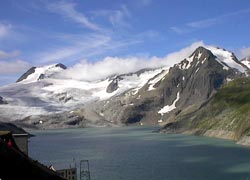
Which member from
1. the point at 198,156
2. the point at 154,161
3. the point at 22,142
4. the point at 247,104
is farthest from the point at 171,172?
the point at 247,104

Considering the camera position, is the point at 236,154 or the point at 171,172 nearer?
the point at 171,172

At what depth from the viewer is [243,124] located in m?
161

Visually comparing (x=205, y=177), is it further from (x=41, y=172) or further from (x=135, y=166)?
(x=41, y=172)

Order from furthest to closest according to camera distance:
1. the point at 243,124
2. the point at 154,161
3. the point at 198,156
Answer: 1. the point at 243,124
2. the point at 198,156
3. the point at 154,161

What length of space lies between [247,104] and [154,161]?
94.6 meters

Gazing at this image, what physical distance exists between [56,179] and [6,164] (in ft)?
2.73

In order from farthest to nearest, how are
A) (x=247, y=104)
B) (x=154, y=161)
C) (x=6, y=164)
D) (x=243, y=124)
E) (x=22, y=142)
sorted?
(x=247, y=104) < (x=243, y=124) < (x=154, y=161) < (x=22, y=142) < (x=6, y=164)

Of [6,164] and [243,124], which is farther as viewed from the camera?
[243,124]

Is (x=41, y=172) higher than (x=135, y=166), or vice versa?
(x=41, y=172)

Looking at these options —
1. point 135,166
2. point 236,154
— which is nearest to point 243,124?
point 236,154

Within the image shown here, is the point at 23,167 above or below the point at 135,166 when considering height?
above

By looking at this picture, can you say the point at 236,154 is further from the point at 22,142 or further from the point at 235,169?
the point at 22,142

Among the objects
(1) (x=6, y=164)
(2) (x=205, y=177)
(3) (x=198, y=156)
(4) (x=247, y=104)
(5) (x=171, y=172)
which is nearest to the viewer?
(1) (x=6, y=164)

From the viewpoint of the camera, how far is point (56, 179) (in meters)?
6.95
